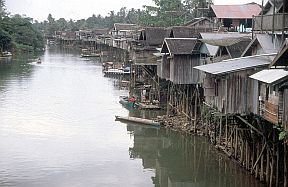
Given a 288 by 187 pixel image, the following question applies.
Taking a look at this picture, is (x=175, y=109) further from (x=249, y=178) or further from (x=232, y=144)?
(x=249, y=178)

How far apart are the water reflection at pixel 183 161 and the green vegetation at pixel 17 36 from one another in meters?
58.1

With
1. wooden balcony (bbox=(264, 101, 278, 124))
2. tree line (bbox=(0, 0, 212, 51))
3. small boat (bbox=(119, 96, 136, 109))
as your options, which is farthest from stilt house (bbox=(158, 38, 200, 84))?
tree line (bbox=(0, 0, 212, 51))

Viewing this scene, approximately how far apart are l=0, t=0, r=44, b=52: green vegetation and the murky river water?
4367cm

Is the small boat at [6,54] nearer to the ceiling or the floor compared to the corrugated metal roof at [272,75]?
nearer to the floor

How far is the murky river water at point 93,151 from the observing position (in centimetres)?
2064

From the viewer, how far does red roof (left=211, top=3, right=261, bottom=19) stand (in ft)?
139

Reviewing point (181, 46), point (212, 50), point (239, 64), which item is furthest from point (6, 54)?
point (239, 64)

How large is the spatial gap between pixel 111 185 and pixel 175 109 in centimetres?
1215

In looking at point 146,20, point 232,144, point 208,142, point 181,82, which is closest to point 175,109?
point 181,82

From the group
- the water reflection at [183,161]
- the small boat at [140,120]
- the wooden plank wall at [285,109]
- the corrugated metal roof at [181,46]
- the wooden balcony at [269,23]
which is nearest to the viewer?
the wooden plank wall at [285,109]

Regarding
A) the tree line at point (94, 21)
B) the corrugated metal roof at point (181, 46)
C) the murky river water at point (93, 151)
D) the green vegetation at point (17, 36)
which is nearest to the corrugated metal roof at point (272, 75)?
the murky river water at point (93, 151)

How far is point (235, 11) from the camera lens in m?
43.0

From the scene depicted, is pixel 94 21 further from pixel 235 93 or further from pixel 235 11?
pixel 235 93

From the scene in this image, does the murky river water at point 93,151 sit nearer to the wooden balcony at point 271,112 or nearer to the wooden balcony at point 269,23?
the wooden balcony at point 271,112
